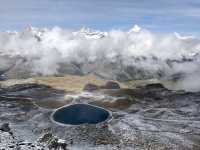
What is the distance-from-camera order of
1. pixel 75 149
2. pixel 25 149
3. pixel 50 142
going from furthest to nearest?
pixel 75 149
pixel 50 142
pixel 25 149

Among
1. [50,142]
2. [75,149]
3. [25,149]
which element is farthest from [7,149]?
[75,149]

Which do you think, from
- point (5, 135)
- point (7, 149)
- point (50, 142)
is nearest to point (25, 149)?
point (7, 149)

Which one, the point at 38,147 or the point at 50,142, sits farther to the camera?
the point at 50,142

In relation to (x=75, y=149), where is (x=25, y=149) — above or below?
above

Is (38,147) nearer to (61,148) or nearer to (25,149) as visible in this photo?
(25,149)

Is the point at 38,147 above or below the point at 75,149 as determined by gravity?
above

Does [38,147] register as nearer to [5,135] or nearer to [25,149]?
[25,149]

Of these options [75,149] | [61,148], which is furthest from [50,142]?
[75,149]

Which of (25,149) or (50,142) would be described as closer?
(25,149)

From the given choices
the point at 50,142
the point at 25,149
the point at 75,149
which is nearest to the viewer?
the point at 25,149
